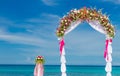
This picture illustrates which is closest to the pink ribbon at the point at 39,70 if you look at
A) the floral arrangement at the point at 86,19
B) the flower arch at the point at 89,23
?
the flower arch at the point at 89,23

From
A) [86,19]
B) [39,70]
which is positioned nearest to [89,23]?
[86,19]

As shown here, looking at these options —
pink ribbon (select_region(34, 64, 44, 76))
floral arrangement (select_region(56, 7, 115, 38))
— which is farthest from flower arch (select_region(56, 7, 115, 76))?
pink ribbon (select_region(34, 64, 44, 76))

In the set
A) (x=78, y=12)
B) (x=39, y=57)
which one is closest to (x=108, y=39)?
(x=78, y=12)

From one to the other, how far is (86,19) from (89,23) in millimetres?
247

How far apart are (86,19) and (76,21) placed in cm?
50

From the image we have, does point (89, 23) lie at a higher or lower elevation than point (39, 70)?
higher

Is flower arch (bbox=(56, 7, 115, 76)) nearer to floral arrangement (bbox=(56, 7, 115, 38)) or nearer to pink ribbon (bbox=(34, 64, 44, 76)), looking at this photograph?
floral arrangement (bbox=(56, 7, 115, 38))

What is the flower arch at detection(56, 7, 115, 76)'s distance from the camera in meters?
22.3

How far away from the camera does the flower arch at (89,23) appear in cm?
2231

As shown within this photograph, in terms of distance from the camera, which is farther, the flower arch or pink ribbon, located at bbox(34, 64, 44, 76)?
pink ribbon, located at bbox(34, 64, 44, 76)

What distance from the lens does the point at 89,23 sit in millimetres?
22375

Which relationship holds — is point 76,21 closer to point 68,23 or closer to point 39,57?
point 68,23

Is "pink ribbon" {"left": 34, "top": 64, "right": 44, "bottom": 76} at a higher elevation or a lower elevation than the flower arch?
lower

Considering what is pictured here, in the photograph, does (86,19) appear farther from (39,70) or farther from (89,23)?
(39,70)
